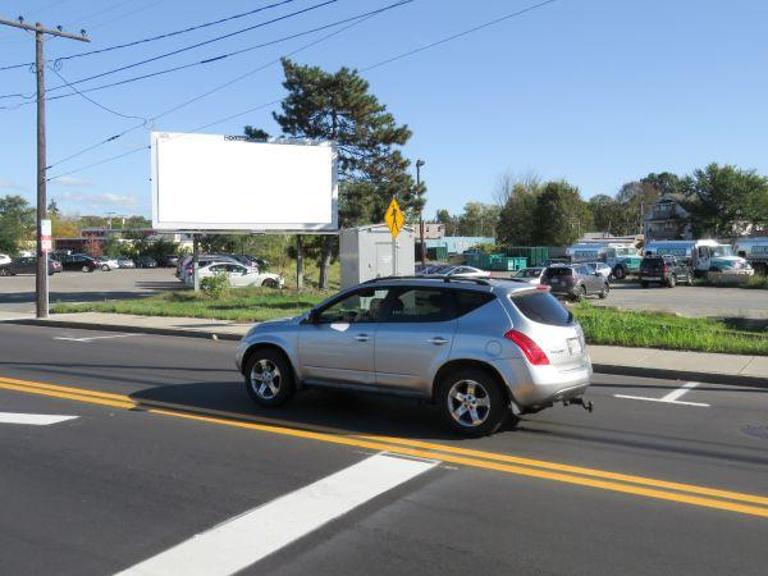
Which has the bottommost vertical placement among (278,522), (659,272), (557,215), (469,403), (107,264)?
(278,522)

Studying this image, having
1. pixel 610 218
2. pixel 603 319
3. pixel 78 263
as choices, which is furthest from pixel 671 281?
pixel 610 218

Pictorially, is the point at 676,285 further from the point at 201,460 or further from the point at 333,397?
the point at 201,460

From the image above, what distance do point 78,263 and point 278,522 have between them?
66.6 metres

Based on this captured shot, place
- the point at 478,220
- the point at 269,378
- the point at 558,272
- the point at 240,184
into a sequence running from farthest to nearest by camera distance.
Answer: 1. the point at 478,220
2. the point at 558,272
3. the point at 240,184
4. the point at 269,378

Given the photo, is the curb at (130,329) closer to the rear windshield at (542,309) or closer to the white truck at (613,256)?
the rear windshield at (542,309)

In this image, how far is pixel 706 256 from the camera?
50469 millimetres

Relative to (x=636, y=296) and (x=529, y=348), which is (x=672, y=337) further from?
(x=636, y=296)

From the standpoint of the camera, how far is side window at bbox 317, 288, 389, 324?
7.89 meters

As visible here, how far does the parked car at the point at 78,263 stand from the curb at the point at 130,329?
1800 inches

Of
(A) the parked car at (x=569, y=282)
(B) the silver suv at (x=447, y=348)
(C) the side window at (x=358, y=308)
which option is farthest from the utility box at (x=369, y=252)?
(B) the silver suv at (x=447, y=348)

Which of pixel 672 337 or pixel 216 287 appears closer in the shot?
pixel 672 337

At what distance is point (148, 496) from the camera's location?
540 centimetres

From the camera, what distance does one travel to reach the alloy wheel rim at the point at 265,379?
8398 millimetres

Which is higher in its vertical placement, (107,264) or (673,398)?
(107,264)
